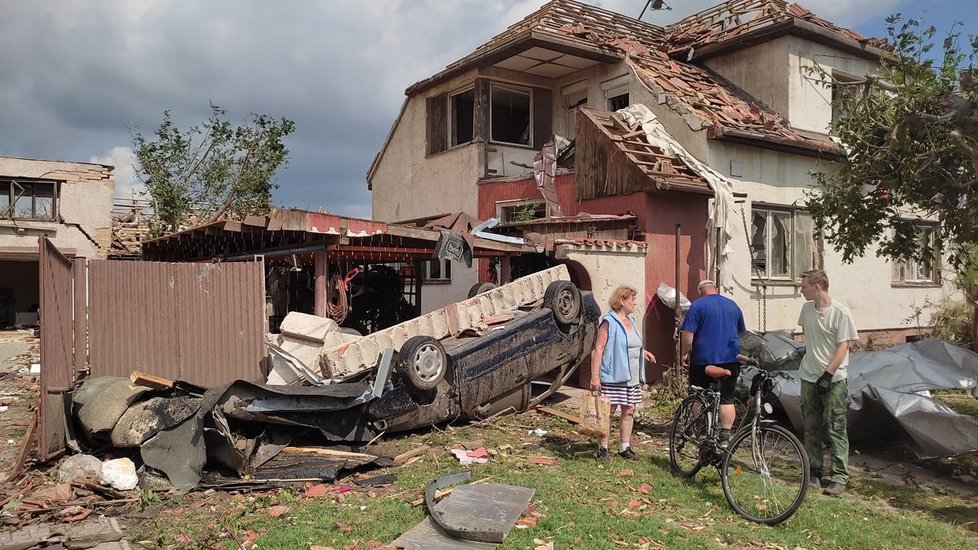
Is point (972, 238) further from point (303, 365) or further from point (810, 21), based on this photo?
point (810, 21)

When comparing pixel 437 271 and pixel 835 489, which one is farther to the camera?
pixel 437 271

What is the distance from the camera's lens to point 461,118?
55.0ft

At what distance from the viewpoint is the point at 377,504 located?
5.62 m

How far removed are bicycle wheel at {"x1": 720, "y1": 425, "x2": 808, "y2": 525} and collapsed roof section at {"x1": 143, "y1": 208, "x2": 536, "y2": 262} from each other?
5185 mm

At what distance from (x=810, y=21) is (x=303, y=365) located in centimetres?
1307

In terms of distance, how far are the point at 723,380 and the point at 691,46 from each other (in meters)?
11.6

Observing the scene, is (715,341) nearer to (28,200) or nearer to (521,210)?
(521,210)

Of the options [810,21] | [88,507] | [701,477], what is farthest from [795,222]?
[88,507]

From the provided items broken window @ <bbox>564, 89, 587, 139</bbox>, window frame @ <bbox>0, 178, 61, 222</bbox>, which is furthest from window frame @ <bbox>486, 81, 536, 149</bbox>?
window frame @ <bbox>0, 178, 61, 222</bbox>

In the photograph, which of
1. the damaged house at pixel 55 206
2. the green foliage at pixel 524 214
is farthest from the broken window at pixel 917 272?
the damaged house at pixel 55 206

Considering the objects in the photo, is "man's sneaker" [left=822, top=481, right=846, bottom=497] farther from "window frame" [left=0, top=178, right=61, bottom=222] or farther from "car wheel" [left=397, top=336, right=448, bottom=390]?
"window frame" [left=0, top=178, right=61, bottom=222]

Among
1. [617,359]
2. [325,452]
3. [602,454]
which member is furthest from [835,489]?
[325,452]

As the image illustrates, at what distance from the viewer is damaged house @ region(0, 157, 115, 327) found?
79.9ft

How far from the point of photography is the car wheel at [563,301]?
921 centimetres
